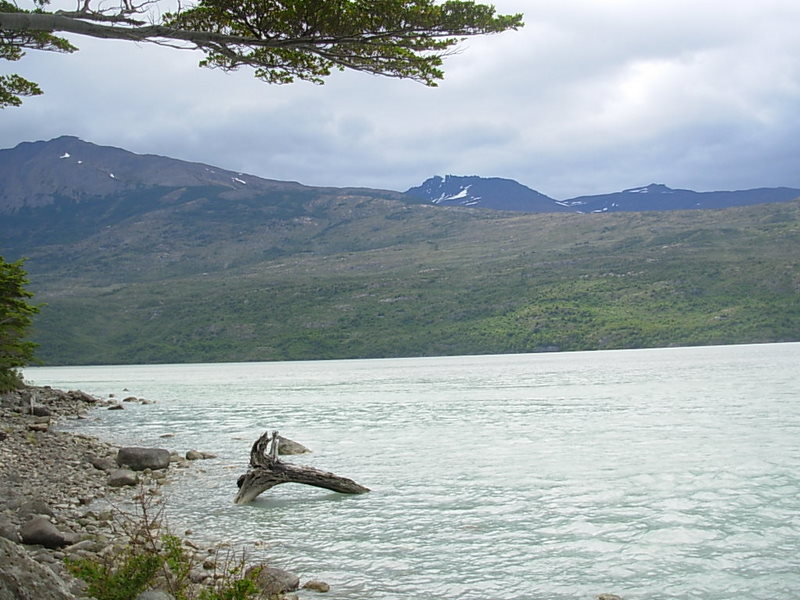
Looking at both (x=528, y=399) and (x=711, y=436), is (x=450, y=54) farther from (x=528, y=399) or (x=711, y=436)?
(x=528, y=399)

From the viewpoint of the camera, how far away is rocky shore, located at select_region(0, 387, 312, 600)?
24.8ft

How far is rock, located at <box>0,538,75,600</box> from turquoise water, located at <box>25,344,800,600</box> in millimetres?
5400

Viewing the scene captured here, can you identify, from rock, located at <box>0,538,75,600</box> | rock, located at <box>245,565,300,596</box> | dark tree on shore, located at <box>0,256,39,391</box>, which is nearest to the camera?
rock, located at <box>0,538,75,600</box>

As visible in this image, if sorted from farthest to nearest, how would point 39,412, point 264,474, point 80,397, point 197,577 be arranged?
point 80,397, point 39,412, point 264,474, point 197,577

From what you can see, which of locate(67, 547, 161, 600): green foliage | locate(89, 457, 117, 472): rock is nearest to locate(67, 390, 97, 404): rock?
locate(89, 457, 117, 472): rock

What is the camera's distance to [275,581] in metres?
11.9

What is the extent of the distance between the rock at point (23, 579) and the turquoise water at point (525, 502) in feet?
17.7

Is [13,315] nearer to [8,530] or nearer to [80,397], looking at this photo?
[80,397]

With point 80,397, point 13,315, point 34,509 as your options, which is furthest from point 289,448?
point 80,397

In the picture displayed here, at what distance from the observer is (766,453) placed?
25.4 meters

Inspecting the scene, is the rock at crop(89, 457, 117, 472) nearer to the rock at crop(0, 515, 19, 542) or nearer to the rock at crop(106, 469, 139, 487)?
the rock at crop(106, 469, 139, 487)

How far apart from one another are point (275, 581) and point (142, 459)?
47.7 feet

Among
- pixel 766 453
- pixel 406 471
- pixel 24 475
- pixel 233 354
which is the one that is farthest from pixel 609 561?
pixel 233 354

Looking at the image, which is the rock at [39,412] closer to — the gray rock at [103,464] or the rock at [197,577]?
the gray rock at [103,464]
